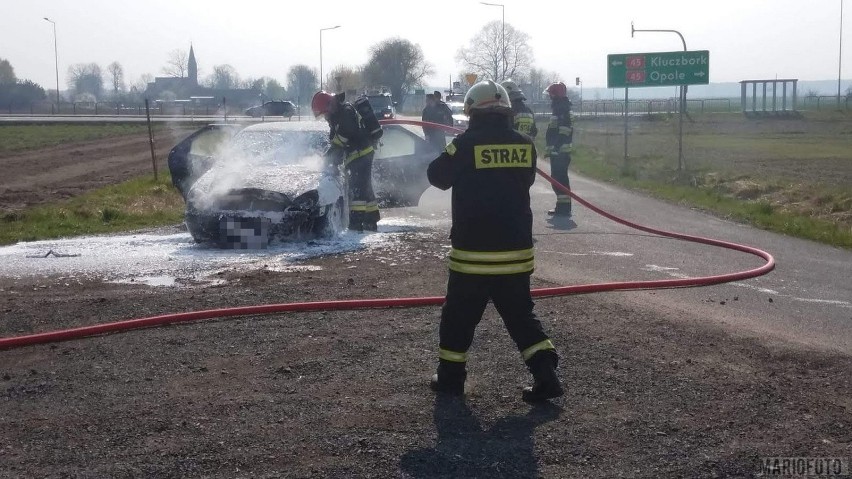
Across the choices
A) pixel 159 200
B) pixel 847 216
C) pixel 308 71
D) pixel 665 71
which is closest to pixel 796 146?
pixel 665 71

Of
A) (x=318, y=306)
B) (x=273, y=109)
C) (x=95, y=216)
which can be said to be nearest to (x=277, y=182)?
(x=318, y=306)

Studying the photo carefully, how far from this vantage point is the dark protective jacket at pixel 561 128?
13734 millimetres

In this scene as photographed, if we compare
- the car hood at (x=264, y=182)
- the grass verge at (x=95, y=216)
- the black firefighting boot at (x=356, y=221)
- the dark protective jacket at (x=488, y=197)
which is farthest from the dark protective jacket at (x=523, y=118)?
the dark protective jacket at (x=488, y=197)

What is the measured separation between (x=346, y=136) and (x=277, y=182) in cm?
123

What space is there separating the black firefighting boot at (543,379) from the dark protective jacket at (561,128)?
29.9ft

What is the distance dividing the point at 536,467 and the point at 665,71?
18.6m

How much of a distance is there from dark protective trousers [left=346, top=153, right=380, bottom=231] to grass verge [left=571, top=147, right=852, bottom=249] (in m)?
5.65

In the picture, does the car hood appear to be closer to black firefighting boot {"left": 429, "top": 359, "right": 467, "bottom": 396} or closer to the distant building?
black firefighting boot {"left": 429, "top": 359, "right": 467, "bottom": 396}

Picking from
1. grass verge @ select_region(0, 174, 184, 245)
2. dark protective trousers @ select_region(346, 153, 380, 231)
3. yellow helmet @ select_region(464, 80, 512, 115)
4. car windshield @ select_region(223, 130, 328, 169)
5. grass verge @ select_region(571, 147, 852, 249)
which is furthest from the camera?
grass verge @ select_region(571, 147, 852, 249)

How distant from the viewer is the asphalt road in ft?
22.7

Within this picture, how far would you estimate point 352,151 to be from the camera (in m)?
11.4

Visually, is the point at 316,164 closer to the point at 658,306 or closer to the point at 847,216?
the point at 658,306

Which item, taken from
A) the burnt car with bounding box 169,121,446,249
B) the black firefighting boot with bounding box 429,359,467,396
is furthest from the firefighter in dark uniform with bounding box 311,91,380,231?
the black firefighting boot with bounding box 429,359,467,396

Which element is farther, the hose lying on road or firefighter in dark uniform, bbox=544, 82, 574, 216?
firefighter in dark uniform, bbox=544, 82, 574, 216
